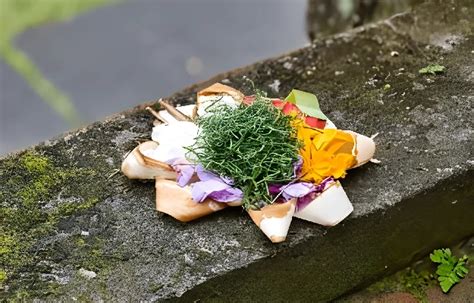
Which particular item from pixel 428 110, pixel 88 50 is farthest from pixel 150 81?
pixel 428 110

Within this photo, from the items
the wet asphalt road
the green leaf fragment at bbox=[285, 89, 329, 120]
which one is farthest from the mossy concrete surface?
the wet asphalt road

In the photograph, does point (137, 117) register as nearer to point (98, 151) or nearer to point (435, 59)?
point (98, 151)

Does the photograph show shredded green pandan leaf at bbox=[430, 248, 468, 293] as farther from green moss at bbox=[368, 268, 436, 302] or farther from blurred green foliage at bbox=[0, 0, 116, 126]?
blurred green foliage at bbox=[0, 0, 116, 126]

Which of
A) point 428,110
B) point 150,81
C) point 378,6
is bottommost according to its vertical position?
point 150,81

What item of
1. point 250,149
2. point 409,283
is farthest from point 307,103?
point 409,283

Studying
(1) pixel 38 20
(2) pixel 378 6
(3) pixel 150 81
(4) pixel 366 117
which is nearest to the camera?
(4) pixel 366 117

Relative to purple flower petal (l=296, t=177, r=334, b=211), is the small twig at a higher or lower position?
higher
